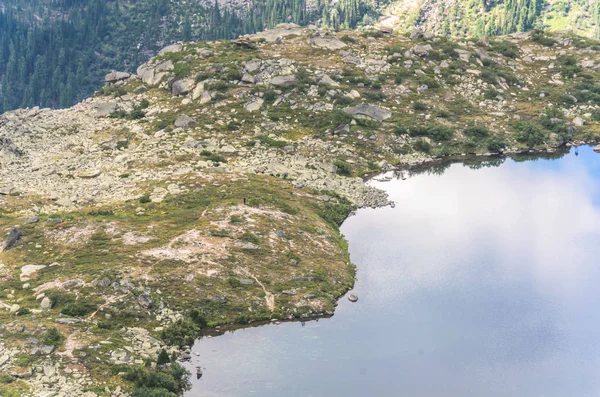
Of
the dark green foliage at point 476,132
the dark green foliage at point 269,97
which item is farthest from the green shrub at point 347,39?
the dark green foliage at point 476,132

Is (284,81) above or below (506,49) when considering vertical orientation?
below

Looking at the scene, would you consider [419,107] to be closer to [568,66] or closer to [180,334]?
[568,66]

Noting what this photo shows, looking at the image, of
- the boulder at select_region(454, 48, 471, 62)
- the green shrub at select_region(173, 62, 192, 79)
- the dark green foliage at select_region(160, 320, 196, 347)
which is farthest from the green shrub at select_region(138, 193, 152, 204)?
the boulder at select_region(454, 48, 471, 62)

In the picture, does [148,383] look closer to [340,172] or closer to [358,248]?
[358,248]

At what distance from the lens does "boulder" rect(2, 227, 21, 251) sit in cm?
5394

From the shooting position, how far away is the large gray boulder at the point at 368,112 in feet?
307

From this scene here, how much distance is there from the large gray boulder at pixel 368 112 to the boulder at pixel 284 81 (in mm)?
9171

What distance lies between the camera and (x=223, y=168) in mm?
74375

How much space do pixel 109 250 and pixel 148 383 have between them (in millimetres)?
17026

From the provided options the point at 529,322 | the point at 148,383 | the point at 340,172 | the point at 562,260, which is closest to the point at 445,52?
the point at 340,172

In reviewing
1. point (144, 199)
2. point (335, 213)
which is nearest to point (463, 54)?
point (335, 213)

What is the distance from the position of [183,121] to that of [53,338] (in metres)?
49.6

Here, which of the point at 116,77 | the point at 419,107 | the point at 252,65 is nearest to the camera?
the point at 419,107

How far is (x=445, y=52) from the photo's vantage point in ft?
364
